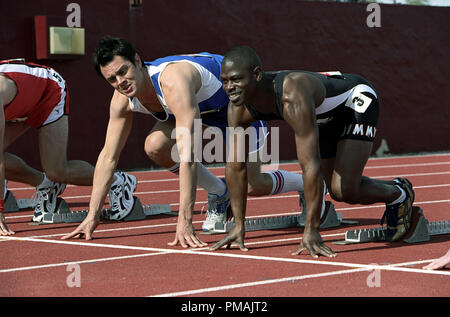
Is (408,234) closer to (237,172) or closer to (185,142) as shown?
(237,172)

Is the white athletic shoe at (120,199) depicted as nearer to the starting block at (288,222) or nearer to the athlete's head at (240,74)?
the starting block at (288,222)

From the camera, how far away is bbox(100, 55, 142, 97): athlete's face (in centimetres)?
611

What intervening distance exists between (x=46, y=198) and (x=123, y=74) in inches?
79.3

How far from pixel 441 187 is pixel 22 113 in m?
5.62

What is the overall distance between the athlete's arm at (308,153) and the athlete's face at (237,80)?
24 centimetres

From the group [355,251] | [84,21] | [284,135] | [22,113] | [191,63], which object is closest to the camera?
[355,251]

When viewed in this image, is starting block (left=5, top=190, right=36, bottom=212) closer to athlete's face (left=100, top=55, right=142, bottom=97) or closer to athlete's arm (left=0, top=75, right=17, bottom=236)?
athlete's arm (left=0, top=75, right=17, bottom=236)

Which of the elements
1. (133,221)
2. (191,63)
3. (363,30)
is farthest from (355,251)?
(363,30)

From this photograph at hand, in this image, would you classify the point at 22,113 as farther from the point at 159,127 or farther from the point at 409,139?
the point at 409,139

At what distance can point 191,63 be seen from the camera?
653 cm

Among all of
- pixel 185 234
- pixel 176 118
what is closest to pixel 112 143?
pixel 176 118

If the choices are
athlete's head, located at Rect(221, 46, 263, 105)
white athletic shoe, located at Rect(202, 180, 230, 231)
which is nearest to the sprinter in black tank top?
athlete's head, located at Rect(221, 46, 263, 105)

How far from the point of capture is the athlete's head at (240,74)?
549cm
